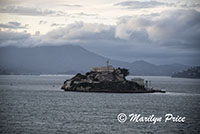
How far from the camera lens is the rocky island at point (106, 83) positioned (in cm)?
16175

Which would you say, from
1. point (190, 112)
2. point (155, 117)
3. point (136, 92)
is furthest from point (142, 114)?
point (136, 92)

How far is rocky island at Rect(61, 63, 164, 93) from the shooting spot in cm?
16175

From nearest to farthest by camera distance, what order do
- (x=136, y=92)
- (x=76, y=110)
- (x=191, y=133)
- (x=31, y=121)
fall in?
(x=191, y=133) → (x=31, y=121) → (x=76, y=110) → (x=136, y=92)

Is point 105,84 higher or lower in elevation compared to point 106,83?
lower

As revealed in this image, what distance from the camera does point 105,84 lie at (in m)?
165

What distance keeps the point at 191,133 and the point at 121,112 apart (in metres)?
29.0

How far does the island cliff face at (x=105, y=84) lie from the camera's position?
16175 centimetres

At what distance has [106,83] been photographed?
542 ft

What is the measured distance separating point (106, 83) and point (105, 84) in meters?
0.69

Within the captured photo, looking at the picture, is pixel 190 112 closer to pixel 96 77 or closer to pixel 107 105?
pixel 107 105

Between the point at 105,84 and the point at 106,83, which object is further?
the point at 106,83

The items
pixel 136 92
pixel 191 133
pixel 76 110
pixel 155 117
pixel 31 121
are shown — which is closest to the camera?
pixel 191 133

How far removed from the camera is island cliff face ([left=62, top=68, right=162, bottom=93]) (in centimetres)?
16175

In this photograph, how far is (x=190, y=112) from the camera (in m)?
89.9
